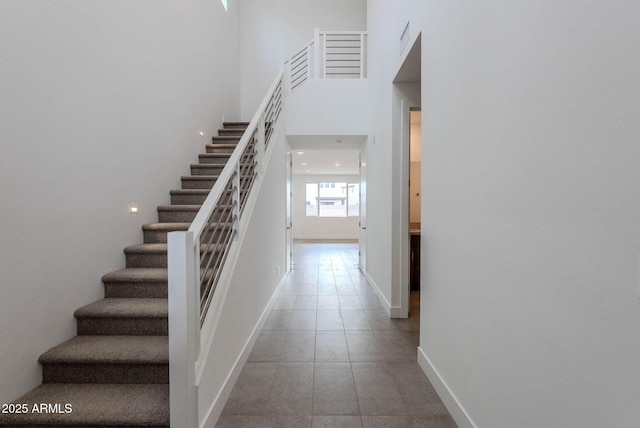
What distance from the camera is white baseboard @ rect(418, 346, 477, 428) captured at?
1710 millimetres

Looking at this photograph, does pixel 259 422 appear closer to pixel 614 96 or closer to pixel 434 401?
pixel 434 401

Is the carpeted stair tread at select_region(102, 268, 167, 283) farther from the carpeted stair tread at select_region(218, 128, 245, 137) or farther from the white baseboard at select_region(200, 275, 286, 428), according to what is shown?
the carpeted stair tread at select_region(218, 128, 245, 137)

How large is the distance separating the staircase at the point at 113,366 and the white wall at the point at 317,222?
10413mm

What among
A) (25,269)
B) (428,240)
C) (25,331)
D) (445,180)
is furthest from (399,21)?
(25,331)

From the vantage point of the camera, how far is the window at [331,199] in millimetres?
13023

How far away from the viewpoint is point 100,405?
5.28 ft

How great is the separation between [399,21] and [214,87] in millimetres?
3333

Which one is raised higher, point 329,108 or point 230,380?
point 329,108

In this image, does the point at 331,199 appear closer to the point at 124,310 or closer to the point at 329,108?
the point at 329,108

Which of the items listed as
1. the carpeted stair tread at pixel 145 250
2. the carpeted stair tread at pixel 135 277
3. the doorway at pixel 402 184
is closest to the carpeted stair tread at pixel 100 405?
the carpeted stair tread at pixel 135 277

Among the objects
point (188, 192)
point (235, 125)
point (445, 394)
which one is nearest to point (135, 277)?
point (188, 192)

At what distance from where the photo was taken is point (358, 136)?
17.1 ft

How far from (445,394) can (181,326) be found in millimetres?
1755

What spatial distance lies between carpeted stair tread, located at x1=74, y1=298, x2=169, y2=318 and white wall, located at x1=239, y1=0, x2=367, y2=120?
17.5 ft
